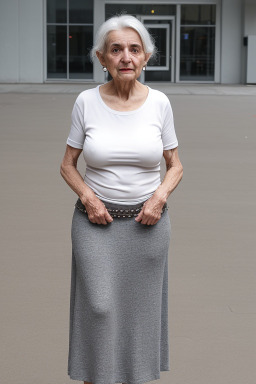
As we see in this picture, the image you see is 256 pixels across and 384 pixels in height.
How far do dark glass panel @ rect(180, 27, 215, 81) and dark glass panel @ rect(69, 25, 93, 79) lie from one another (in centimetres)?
423

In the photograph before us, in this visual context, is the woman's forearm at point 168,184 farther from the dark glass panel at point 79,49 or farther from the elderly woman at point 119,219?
the dark glass panel at point 79,49

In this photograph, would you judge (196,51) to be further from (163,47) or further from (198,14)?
(198,14)

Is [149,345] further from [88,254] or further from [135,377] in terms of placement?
[88,254]

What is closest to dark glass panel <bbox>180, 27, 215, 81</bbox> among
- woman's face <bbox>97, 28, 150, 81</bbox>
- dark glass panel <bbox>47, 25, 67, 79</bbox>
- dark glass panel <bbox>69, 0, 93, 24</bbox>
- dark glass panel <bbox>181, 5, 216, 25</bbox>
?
dark glass panel <bbox>181, 5, 216, 25</bbox>

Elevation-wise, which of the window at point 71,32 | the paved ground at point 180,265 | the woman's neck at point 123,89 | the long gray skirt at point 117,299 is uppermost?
the window at point 71,32

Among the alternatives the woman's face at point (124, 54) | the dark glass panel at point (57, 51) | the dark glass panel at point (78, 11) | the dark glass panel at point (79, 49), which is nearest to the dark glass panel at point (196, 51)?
the dark glass panel at point (79, 49)

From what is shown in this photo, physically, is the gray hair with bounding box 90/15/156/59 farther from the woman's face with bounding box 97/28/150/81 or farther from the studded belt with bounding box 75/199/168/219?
the studded belt with bounding box 75/199/168/219

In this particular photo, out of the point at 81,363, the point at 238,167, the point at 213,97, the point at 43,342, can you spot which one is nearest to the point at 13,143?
the point at 238,167

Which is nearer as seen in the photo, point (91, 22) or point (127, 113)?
point (127, 113)

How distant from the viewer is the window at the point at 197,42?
116 ft

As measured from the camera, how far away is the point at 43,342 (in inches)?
179

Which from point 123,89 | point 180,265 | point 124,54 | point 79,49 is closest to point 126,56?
point 124,54

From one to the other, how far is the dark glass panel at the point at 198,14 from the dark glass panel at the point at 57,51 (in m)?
5.42

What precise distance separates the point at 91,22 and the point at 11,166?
25040 millimetres
